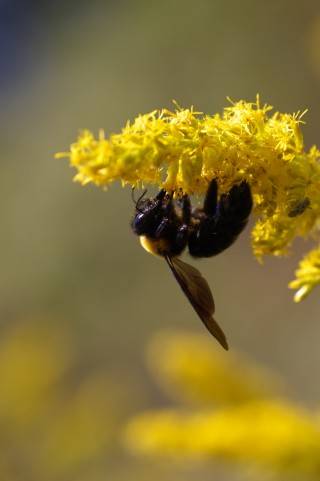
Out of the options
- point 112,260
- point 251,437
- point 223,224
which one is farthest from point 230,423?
point 112,260

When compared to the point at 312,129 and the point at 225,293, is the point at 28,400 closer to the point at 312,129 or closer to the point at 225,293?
the point at 225,293

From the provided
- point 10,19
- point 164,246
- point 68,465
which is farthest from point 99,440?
point 10,19

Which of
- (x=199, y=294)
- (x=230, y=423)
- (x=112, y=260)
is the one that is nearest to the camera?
(x=199, y=294)

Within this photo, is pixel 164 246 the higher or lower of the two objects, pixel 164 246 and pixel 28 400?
the lower

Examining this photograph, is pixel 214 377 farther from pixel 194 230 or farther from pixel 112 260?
pixel 112 260

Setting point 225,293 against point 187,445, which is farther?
point 225,293

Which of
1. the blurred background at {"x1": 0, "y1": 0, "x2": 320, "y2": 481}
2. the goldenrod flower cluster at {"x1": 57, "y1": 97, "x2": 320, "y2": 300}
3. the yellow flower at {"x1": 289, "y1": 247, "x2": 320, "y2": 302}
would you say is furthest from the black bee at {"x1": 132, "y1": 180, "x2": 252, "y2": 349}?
the blurred background at {"x1": 0, "y1": 0, "x2": 320, "y2": 481}
